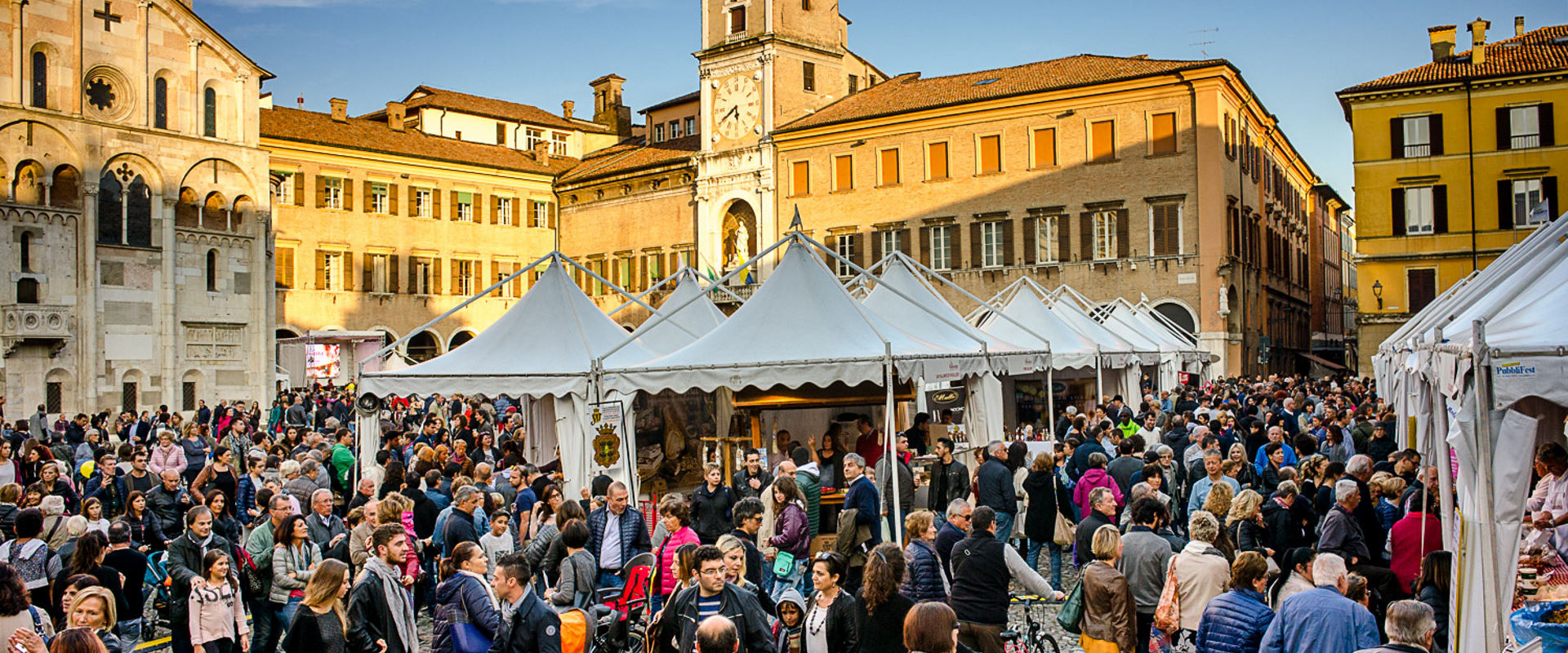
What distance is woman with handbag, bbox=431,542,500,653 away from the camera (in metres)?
6.25

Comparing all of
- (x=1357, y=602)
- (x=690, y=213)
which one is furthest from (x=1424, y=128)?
(x=1357, y=602)

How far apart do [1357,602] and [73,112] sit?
3096 cm

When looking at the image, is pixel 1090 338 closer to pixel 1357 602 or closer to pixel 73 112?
pixel 1357 602

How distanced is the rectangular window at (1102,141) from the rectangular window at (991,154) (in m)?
2.81

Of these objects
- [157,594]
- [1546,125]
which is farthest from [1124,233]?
[157,594]

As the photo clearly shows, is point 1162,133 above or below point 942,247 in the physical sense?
above

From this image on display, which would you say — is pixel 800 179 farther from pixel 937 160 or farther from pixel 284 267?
pixel 284 267

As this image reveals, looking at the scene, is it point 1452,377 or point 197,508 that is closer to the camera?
point 1452,377

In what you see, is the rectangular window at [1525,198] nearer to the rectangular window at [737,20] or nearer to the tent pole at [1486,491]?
the rectangular window at [737,20]

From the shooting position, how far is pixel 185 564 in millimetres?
7785

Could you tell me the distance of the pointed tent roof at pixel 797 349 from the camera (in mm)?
12188

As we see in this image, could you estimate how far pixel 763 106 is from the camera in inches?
1640

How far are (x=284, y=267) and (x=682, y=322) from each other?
26.6m

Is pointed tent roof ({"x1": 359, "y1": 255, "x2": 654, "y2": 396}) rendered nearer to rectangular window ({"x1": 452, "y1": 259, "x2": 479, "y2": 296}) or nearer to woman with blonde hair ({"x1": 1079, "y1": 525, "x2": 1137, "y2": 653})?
woman with blonde hair ({"x1": 1079, "y1": 525, "x2": 1137, "y2": 653})
